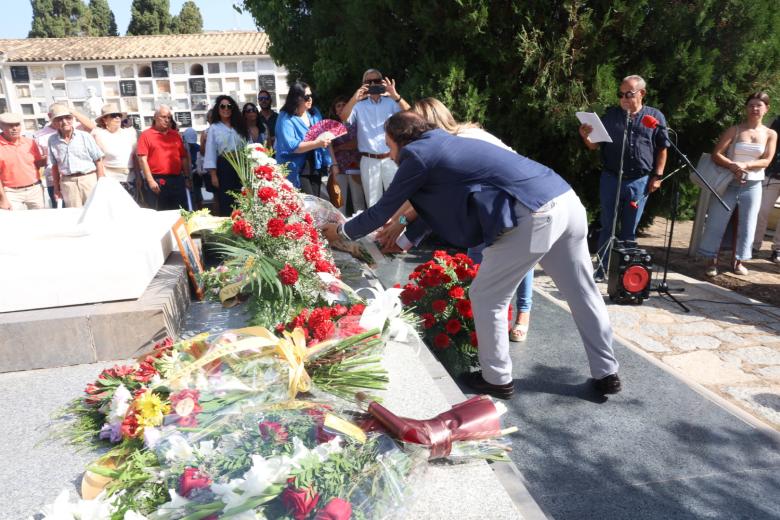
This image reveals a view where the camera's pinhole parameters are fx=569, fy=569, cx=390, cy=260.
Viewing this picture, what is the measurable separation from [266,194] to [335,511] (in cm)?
218

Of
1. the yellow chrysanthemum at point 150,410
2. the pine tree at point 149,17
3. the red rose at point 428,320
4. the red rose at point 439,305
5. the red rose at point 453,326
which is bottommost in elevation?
the red rose at point 453,326

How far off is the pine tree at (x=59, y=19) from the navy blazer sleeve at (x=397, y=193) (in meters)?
51.5

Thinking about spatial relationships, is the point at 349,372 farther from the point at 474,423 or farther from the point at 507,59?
the point at 507,59

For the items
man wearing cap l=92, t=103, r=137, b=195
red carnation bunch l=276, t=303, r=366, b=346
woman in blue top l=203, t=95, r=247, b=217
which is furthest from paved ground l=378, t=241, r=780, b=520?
man wearing cap l=92, t=103, r=137, b=195

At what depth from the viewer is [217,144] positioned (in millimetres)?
5879

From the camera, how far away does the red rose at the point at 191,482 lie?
149 centimetres

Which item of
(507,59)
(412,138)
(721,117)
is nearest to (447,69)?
(507,59)

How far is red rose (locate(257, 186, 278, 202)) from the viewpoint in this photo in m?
3.25

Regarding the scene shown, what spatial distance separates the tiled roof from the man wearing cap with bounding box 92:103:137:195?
2739 cm

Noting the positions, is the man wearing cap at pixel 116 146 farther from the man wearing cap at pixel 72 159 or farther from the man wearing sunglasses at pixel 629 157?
Answer: the man wearing sunglasses at pixel 629 157

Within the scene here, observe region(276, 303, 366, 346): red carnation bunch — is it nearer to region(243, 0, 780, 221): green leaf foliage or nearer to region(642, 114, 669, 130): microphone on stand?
region(642, 114, 669, 130): microphone on stand

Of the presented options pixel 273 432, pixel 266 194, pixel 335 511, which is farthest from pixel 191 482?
pixel 266 194

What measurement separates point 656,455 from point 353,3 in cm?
565

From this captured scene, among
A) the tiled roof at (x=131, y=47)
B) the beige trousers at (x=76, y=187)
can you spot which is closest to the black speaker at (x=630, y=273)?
the beige trousers at (x=76, y=187)
